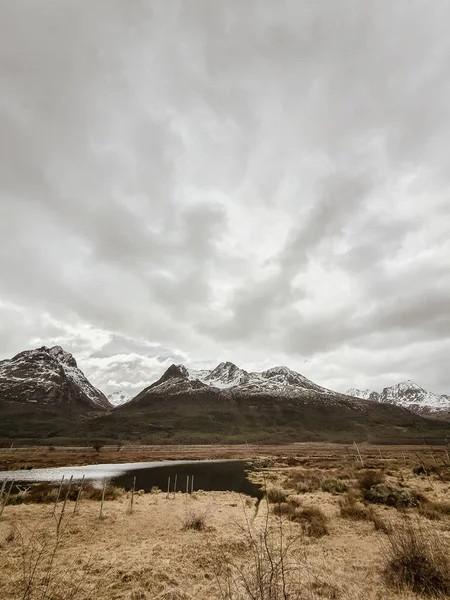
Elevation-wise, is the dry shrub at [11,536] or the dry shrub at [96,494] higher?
the dry shrub at [11,536]

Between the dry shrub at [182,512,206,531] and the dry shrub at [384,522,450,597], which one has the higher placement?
the dry shrub at [384,522,450,597]

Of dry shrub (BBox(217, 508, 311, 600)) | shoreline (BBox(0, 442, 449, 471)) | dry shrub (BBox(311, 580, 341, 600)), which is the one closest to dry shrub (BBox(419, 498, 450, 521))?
dry shrub (BBox(217, 508, 311, 600))

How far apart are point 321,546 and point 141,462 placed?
79.1m

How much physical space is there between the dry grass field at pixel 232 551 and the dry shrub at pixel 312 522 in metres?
0.08

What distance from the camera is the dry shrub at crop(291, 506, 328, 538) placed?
16.6m

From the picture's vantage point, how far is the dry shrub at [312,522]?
16.6 metres

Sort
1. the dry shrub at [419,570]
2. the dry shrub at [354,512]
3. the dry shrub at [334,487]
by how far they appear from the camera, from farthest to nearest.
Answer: the dry shrub at [334,487] < the dry shrub at [354,512] < the dry shrub at [419,570]

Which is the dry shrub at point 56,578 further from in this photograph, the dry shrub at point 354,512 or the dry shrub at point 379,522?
the dry shrub at point 354,512

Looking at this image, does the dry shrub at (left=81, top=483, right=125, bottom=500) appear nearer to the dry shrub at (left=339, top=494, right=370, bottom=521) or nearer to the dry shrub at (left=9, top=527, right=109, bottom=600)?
the dry shrub at (left=9, top=527, right=109, bottom=600)

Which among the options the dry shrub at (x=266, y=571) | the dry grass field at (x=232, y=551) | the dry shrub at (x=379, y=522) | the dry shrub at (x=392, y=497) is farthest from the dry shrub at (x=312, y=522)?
the dry shrub at (x=392, y=497)

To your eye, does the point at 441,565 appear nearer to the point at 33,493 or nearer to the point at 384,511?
the point at 384,511

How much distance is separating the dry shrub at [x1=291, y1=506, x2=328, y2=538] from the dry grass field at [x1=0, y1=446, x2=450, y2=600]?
0.27 ft

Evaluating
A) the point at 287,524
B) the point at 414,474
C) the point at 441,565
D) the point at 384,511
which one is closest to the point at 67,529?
the point at 287,524

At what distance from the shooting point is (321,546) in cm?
1467
